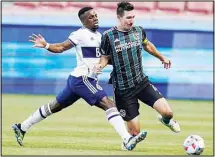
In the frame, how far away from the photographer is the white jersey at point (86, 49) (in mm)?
10688

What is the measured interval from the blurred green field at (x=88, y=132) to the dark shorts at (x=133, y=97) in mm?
522

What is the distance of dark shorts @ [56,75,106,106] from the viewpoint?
418 inches

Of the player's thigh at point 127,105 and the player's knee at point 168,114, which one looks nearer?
the player's knee at point 168,114

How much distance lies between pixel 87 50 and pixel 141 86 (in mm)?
927

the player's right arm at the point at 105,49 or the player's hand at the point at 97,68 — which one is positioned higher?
the player's right arm at the point at 105,49

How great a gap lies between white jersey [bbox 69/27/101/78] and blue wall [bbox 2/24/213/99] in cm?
1143

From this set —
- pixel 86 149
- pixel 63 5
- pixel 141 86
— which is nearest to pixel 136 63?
pixel 141 86

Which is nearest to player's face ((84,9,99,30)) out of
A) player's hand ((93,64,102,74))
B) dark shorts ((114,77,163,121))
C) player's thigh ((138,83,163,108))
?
player's hand ((93,64,102,74))

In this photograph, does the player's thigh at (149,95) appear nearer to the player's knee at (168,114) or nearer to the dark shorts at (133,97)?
the dark shorts at (133,97)

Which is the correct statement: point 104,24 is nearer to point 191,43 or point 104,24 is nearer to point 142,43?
point 191,43

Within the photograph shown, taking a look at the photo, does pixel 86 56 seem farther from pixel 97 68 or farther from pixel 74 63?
pixel 74 63

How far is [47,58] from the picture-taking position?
22156 millimetres

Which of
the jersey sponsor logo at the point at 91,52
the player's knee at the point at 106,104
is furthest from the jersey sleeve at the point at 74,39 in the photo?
the player's knee at the point at 106,104

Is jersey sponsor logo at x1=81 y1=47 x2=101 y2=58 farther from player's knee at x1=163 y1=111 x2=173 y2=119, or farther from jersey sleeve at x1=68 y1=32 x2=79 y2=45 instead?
player's knee at x1=163 y1=111 x2=173 y2=119
